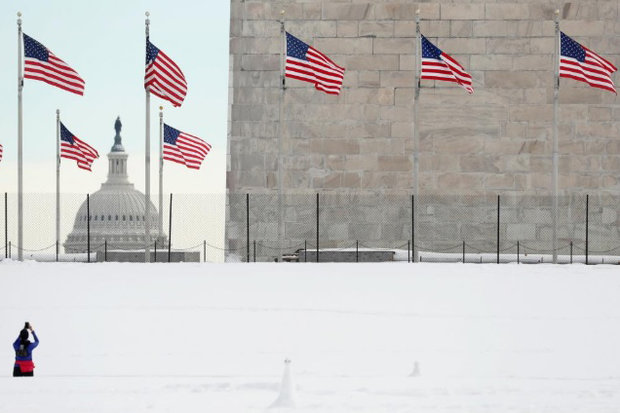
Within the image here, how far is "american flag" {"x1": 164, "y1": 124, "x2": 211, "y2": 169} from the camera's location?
44.2m

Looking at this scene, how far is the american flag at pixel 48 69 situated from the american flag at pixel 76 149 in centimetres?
965

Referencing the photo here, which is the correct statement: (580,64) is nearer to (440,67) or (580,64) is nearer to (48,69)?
(440,67)

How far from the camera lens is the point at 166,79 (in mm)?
39594

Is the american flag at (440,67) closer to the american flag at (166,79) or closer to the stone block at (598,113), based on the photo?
the american flag at (166,79)

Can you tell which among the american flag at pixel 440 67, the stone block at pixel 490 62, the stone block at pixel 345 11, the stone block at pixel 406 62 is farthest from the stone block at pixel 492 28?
the american flag at pixel 440 67

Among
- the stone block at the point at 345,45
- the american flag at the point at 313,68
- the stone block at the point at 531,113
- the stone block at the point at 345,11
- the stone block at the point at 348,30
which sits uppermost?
the stone block at the point at 345,11

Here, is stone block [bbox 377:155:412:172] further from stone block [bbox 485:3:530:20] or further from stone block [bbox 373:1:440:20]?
stone block [bbox 485:3:530:20]

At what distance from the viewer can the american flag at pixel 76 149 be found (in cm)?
4859

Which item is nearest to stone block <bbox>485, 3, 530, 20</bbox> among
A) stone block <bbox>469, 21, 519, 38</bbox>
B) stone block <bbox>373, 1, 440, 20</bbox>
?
stone block <bbox>469, 21, 519, 38</bbox>
